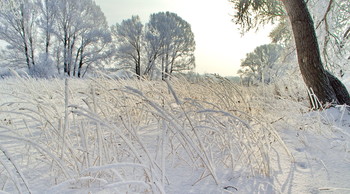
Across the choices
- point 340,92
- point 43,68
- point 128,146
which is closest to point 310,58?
point 340,92

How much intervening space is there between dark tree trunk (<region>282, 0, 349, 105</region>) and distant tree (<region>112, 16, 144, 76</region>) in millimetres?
13497

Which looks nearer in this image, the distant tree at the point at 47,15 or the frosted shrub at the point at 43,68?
the frosted shrub at the point at 43,68

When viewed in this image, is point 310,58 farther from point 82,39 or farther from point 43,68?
point 82,39

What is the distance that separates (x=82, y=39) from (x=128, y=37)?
339cm

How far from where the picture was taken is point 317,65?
2.35m

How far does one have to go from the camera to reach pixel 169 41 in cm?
1525

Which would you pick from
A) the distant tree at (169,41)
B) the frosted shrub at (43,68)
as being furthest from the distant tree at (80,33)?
the distant tree at (169,41)

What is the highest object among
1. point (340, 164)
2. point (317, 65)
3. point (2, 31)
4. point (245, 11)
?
point (2, 31)

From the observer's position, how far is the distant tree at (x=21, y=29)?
10906 mm

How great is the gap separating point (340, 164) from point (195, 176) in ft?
2.37

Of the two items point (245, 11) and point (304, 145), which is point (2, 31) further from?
point (304, 145)

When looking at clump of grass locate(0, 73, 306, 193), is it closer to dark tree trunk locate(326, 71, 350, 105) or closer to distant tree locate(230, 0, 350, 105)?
distant tree locate(230, 0, 350, 105)

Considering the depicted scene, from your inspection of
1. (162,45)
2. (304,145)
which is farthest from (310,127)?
(162,45)

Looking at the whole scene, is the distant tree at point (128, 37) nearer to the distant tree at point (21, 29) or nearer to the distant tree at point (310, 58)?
the distant tree at point (21, 29)
